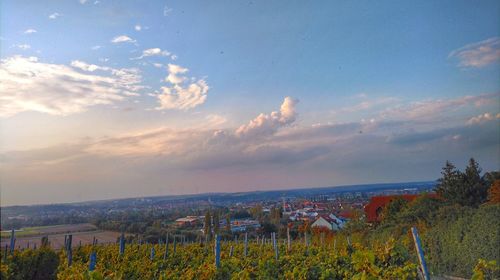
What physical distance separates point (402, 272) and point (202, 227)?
36.7m

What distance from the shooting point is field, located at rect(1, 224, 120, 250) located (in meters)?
18.3

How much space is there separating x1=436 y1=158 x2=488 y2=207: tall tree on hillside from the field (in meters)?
25.7

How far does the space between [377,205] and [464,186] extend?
9631mm

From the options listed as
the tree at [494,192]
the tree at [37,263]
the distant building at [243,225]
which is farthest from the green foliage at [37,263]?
the distant building at [243,225]

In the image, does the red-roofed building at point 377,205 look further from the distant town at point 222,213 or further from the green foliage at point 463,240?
the green foliage at point 463,240

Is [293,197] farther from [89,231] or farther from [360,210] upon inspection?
[89,231]

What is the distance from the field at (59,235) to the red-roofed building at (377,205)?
2300 cm

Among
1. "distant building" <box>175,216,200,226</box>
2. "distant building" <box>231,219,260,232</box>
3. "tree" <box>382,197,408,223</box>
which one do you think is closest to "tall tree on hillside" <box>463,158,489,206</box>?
"tree" <box>382,197,408,223</box>

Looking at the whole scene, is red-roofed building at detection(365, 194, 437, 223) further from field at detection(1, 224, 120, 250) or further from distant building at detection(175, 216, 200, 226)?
field at detection(1, 224, 120, 250)

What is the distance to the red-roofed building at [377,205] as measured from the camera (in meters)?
34.8

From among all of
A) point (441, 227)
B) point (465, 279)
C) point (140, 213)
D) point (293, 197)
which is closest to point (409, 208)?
point (441, 227)

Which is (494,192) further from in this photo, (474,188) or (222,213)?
(222,213)

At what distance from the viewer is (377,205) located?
124 feet

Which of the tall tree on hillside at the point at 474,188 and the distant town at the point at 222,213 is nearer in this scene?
the distant town at the point at 222,213
